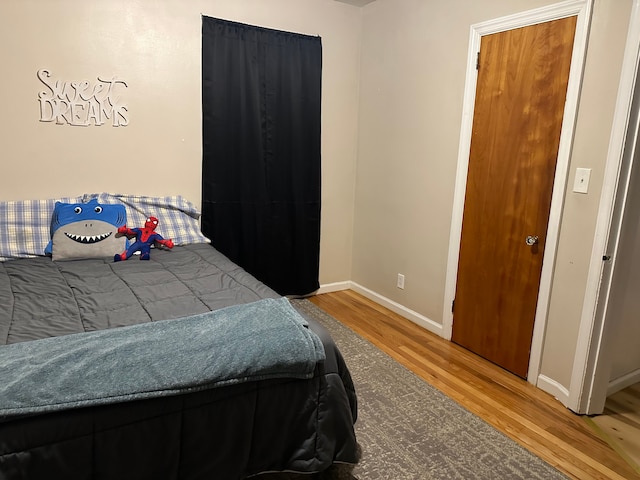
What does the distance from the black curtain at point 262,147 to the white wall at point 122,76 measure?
0.32ft

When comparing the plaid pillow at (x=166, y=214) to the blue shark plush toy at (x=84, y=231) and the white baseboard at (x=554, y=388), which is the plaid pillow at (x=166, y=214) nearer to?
the blue shark plush toy at (x=84, y=231)

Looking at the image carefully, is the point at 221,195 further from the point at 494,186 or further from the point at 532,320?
the point at 532,320

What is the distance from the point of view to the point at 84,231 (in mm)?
2594

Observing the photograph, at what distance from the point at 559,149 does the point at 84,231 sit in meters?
2.65

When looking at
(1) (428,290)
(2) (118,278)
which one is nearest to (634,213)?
(1) (428,290)

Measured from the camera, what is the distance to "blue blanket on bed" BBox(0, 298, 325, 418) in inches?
47.7

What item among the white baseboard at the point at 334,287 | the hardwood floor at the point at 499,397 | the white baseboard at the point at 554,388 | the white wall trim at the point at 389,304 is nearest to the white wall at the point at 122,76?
the white baseboard at the point at 334,287

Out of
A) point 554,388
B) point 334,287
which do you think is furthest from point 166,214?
point 554,388

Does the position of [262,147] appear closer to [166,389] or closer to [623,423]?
[166,389]

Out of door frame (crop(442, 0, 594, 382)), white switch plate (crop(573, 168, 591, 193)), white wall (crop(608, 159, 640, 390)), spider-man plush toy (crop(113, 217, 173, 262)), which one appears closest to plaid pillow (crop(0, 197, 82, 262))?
spider-man plush toy (crop(113, 217, 173, 262))

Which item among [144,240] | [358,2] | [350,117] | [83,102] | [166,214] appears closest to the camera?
[144,240]

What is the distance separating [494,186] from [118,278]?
7.10 feet

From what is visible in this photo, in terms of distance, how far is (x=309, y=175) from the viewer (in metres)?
3.67

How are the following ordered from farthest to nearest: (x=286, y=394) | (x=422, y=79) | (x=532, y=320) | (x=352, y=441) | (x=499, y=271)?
(x=422, y=79) < (x=499, y=271) < (x=532, y=320) < (x=352, y=441) < (x=286, y=394)
